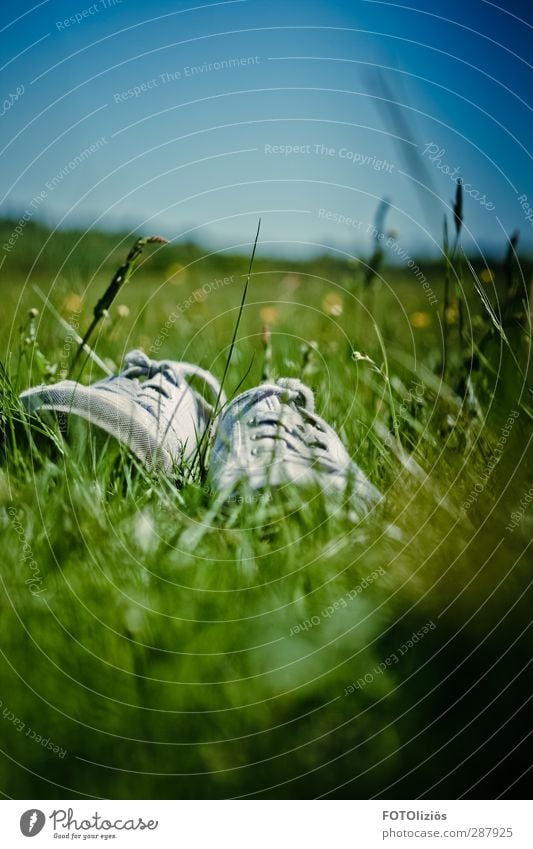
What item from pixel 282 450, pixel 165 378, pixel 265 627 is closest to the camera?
pixel 265 627

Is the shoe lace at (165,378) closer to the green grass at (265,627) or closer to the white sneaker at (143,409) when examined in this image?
the white sneaker at (143,409)

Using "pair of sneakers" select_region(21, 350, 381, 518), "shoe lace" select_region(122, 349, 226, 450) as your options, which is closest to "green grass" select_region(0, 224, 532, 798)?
"pair of sneakers" select_region(21, 350, 381, 518)

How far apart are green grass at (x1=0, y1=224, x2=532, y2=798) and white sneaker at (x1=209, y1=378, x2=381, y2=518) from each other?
3 centimetres

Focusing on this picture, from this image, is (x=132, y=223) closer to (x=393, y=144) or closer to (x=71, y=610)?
(x=393, y=144)

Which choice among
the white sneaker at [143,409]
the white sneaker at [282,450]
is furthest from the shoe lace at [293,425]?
the white sneaker at [143,409]

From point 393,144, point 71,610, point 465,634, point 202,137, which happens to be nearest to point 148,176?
point 202,137

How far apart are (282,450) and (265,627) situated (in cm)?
26

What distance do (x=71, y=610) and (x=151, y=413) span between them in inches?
12.9

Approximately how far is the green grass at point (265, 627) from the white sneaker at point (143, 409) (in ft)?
0.10

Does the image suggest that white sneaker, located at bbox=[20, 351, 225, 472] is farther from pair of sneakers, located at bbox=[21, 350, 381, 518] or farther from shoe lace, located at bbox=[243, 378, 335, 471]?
shoe lace, located at bbox=[243, 378, 335, 471]

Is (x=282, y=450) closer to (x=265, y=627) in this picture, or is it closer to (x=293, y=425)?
(x=293, y=425)

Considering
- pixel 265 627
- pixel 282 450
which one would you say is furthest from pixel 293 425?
pixel 265 627

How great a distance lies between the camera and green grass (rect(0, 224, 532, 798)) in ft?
2.19

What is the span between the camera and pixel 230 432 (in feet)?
3.14
